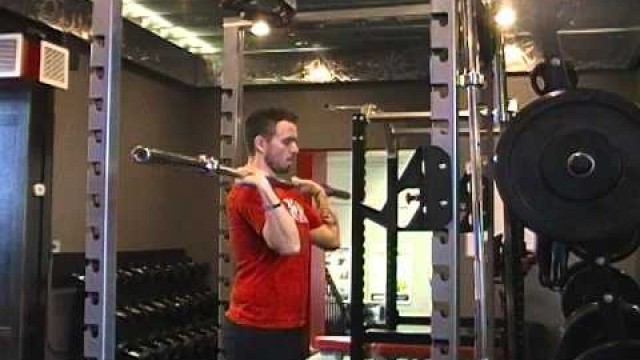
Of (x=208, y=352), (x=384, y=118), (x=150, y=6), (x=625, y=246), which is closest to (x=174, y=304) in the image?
(x=208, y=352)

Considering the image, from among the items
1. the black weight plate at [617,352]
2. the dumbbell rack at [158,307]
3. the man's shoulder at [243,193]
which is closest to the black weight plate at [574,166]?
the black weight plate at [617,352]

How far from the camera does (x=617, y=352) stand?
2344 millimetres

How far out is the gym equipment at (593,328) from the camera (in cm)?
244

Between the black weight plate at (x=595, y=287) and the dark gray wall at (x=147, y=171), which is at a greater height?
the dark gray wall at (x=147, y=171)

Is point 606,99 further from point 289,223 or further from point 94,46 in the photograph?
point 94,46

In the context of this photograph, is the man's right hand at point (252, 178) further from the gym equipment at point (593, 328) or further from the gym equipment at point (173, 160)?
the gym equipment at point (593, 328)

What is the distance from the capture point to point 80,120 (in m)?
5.53

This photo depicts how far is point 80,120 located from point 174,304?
160cm

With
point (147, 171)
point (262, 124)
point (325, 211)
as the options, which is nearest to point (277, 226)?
point (262, 124)

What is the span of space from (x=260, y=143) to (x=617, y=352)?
1.50 meters

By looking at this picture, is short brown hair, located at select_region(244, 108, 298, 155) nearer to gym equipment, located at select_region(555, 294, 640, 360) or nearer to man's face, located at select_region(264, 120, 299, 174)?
man's face, located at select_region(264, 120, 299, 174)

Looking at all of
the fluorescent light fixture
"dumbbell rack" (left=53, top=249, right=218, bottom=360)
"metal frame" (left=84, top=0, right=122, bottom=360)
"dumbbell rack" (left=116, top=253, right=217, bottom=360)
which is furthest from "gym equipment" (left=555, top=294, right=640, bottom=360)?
the fluorescent light fixture

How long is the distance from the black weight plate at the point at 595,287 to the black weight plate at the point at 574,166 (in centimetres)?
27

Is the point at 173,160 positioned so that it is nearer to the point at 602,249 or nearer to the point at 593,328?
the point at 602,249
